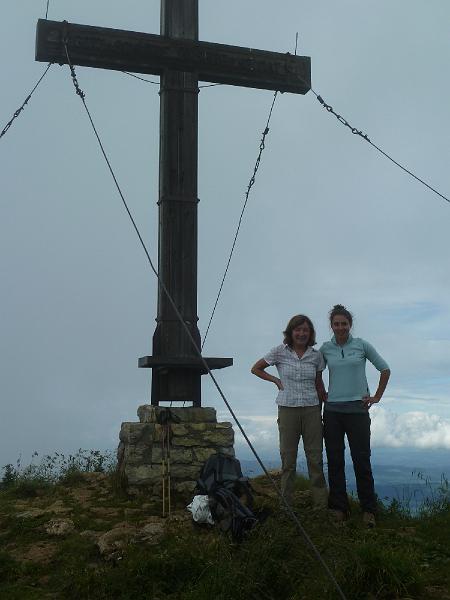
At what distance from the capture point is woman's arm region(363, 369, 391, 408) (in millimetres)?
6688

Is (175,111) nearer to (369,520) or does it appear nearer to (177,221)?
(177,221)

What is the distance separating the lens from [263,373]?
6.89 metres

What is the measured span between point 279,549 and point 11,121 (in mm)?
5950

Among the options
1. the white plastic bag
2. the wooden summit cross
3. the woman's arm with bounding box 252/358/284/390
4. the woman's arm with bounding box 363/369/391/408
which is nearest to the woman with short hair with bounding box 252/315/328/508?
the woman's arm with bounding box 252/358/284/390

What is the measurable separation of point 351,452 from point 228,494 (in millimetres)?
1386

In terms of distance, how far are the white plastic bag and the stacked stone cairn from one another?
1394 mm

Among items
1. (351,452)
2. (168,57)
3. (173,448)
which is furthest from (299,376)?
(168,57)

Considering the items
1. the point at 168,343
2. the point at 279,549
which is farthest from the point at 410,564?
the point at 168,343

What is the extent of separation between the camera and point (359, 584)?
15.4 feet

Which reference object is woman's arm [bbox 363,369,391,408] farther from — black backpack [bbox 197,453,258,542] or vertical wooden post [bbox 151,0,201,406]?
vertical wooden post [bbox 151,0,201,406]

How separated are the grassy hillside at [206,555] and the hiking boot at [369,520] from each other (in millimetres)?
78

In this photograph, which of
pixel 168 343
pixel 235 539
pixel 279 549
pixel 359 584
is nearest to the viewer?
pixel 359 584

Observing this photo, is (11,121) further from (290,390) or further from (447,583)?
(447,583)

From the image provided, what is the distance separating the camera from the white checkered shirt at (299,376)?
6727 millimetres
